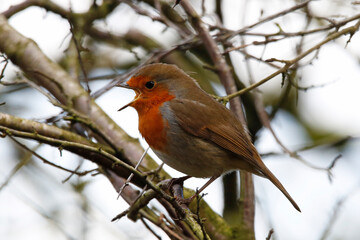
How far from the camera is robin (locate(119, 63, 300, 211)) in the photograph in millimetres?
3646

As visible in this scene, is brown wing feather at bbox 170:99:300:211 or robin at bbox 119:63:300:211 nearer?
robin at bbox 119:63:300:211

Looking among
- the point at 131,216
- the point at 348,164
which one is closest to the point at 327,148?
the point at 348,164

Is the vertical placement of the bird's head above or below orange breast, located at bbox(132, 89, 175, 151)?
above

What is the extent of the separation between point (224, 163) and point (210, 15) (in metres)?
1.58

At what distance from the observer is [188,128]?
3748 mm

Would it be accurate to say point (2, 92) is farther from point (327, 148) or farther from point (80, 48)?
point (327, 148)

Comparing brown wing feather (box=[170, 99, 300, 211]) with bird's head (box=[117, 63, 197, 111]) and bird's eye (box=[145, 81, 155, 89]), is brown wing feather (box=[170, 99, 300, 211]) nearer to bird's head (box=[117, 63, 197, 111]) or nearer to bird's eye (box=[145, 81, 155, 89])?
bird's head (box=[117, 63, 197, 111])

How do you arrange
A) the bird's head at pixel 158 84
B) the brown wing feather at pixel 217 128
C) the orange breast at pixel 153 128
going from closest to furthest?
the orange breast at pixel 153 128 < the brown wing feather at pixel 217 128 < the bird's head at pixel 158 84

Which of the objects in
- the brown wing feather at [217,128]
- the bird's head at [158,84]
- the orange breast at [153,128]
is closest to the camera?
the orange breast at [153,128]

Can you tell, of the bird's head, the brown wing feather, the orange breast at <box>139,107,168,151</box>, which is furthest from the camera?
the bird's head

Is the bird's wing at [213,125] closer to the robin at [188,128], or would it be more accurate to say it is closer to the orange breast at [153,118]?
the robin at [188,128]

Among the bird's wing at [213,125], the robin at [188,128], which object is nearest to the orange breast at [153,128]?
the robin at [188,128]

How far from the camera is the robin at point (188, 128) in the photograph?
3646mm

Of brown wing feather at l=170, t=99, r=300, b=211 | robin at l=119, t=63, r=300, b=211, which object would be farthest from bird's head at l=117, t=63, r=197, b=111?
brown wing feather at l=170, t=99, r=300, b=211
